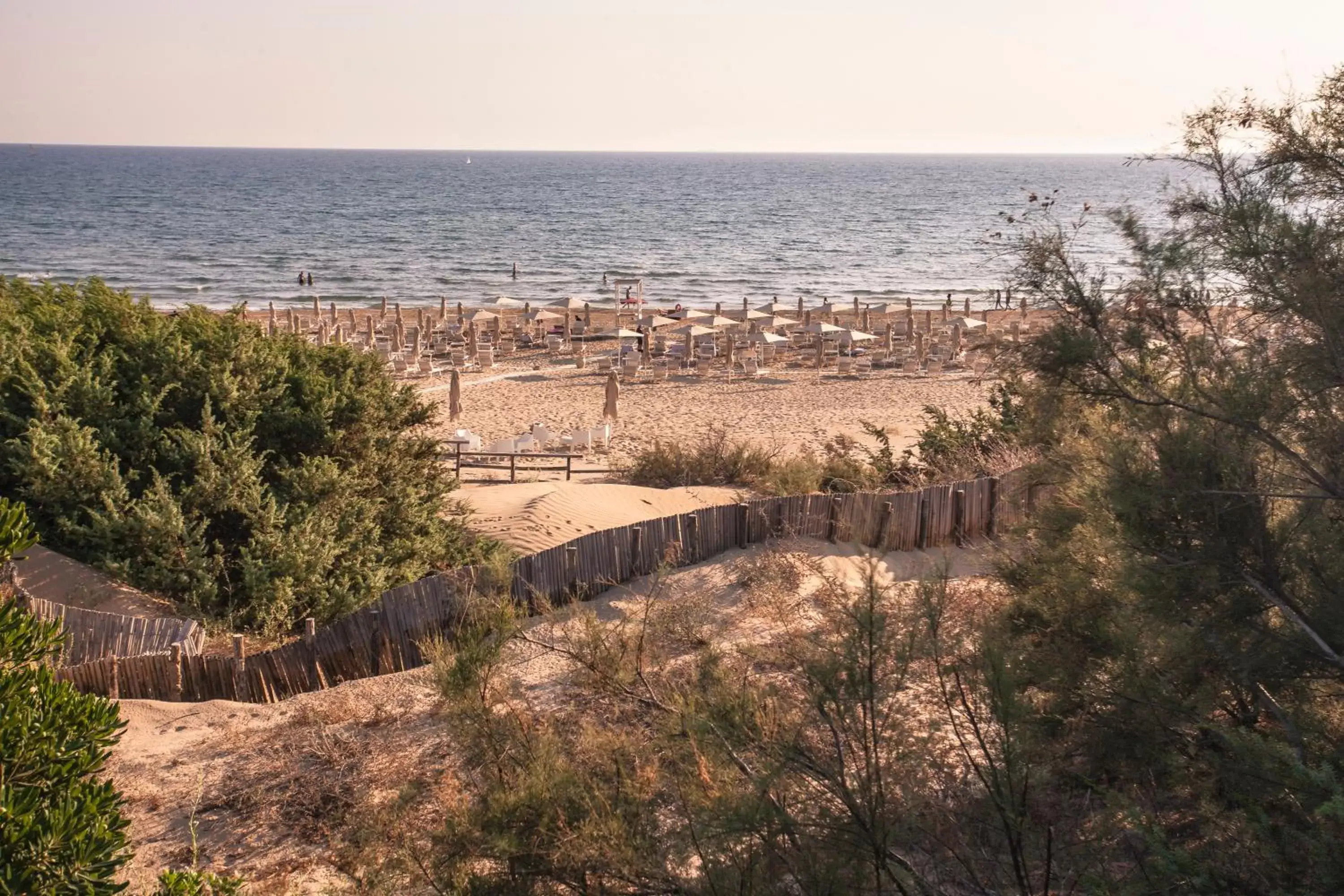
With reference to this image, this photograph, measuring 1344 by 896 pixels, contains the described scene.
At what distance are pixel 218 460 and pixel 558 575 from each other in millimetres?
3067

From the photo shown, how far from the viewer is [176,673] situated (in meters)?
6.48

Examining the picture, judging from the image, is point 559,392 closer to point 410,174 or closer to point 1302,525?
point 1302,525

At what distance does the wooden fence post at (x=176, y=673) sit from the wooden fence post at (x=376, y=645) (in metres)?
1.11

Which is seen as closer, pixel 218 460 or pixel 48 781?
pixel 48 781

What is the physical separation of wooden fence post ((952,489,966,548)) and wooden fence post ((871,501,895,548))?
0.62 metres

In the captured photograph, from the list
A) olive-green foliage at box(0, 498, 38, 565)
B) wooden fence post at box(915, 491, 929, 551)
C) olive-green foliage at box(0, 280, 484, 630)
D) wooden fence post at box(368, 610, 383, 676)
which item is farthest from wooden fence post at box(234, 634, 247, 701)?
wooden fence post at box(915, 491, 929, 551)

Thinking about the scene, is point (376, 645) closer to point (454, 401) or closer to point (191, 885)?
point (191, 885)

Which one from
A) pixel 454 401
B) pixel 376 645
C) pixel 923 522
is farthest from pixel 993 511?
pixel 454 401

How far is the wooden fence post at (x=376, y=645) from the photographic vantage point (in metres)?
6.91

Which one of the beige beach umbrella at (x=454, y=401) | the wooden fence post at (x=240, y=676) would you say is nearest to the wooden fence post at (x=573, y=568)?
the wooden fence post at (x=240, y=676)

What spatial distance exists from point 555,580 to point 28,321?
5.53 m

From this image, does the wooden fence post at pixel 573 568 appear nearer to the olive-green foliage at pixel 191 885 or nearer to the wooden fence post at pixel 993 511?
the wooden fence post at pixel 993 511

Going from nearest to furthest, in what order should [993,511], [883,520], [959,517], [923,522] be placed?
[883,520]
[923,522]
[959,517]
[993,511]

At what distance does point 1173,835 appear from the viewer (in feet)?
15.3
